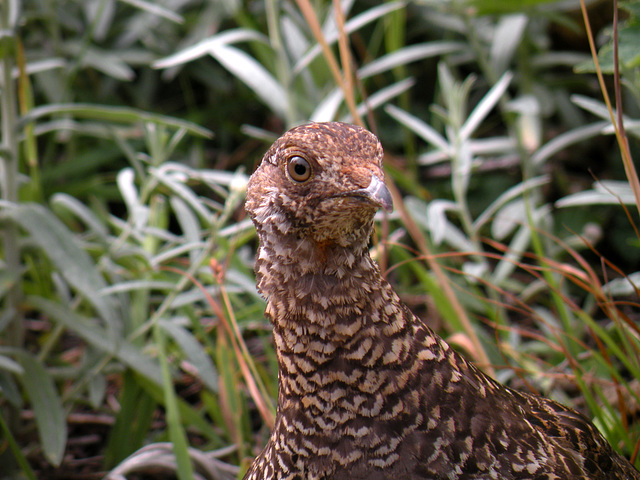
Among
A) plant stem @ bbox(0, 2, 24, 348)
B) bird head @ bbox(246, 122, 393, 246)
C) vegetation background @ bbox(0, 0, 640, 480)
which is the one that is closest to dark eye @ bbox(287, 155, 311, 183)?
bird head @ bbox(246, 122, 393, 246)

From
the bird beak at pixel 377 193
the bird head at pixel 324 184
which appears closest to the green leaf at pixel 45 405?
the bird head at pixel 324 184

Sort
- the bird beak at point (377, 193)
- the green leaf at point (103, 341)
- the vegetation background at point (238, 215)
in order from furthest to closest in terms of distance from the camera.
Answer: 1. the green leaf at point (103, 341)
2. the vegetation background at point (238, 215)
3. the bird beak at point (377, 193)

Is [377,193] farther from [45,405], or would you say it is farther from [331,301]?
[45,405]

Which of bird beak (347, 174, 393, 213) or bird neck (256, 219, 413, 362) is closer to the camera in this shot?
bird beak (347, 174, 393, 213)

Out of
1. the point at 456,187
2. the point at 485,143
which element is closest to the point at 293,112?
the point at 456,187

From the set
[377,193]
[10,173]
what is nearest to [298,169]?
[377,193]

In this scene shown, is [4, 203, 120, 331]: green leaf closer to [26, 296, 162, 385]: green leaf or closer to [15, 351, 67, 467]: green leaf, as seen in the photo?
[26, 296, 162, 385]: green leaf

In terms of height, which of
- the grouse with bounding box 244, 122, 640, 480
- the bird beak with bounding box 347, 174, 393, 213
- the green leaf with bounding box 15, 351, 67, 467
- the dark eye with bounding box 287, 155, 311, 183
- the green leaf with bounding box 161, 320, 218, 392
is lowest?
the green leaf with bounding box 15, 351, 67, 467

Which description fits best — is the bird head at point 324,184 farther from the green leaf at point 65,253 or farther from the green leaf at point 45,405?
the green leaf at point 45,405

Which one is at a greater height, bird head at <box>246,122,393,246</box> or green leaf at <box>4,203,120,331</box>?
bird head at <box>246,122,393,246</box>
